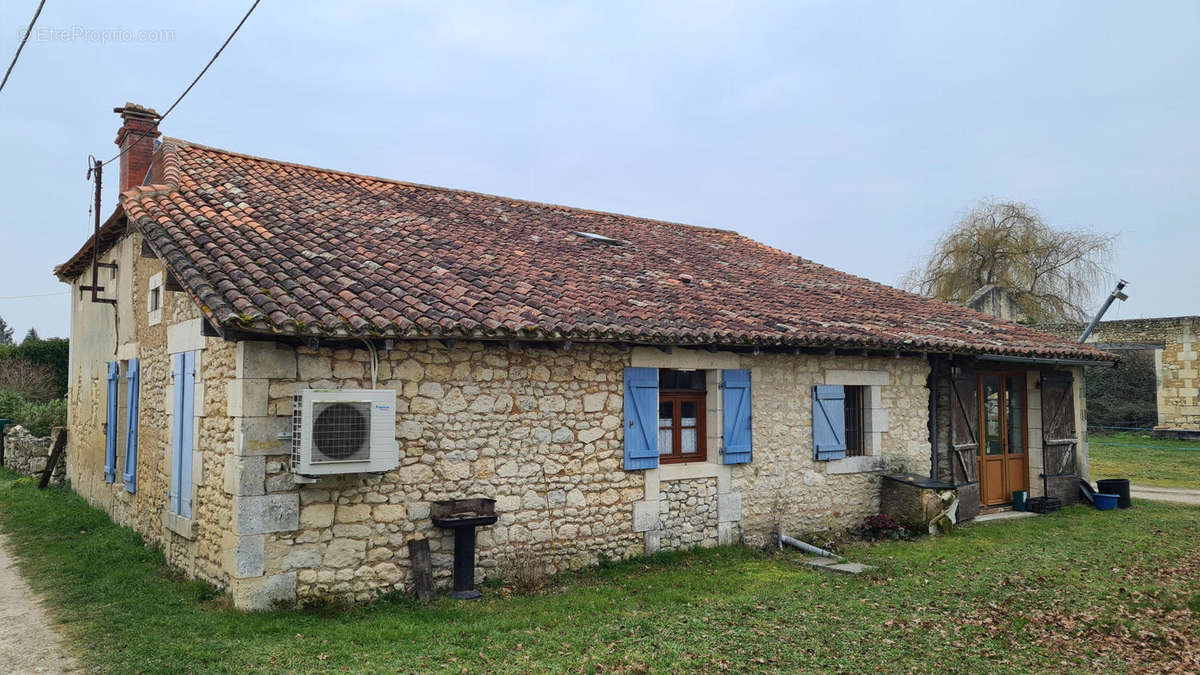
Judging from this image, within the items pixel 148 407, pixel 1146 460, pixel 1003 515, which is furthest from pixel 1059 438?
pixel 148 407

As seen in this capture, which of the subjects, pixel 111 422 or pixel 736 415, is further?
pixel 111 422

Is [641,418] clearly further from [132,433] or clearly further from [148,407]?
[132,433]

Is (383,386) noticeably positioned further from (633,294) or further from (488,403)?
(633,294)

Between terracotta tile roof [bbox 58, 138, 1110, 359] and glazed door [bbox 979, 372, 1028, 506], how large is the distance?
2.64 feet

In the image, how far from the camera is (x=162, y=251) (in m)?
6.72

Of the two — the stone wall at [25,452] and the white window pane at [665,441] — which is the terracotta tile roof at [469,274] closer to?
the white window pane at [665,441]

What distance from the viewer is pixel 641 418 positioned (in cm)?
816

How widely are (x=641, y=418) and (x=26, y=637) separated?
559cm

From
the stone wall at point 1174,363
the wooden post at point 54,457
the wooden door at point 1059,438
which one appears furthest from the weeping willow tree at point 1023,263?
the wooden post at point 54,457

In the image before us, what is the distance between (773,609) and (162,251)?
6.23m

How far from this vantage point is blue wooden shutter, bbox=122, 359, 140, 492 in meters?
9.23

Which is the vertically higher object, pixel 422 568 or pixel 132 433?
pixel 132 433

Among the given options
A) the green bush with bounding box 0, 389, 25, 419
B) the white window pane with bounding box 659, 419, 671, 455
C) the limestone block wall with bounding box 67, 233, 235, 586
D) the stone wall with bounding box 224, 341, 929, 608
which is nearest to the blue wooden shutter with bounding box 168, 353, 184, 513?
the limestone block wall with bounding box 67, 233, 235, 586

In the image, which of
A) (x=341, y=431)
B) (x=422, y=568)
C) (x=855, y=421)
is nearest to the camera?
(x=341, y=431)
